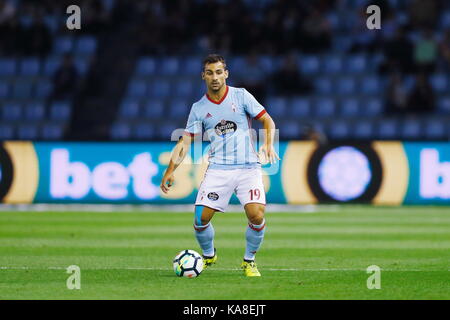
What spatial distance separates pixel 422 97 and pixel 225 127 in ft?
48.2

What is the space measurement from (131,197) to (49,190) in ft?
5.64

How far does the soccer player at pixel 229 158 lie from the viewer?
10.1 metres

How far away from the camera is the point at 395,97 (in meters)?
24.3

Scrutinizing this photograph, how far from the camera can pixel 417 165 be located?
21297 millimetres

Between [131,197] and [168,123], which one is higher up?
[168,123]

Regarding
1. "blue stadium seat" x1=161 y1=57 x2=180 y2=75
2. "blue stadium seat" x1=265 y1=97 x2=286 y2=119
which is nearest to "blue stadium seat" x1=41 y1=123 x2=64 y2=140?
"blue stadium seat" x1=161 y1=57 x2=180 y2=75

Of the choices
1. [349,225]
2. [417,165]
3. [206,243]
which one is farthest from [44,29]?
[206,243]

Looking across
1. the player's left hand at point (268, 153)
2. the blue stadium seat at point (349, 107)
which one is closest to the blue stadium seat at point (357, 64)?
the blue stadium seat at point (349, 107)

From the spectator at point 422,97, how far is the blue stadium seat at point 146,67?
6.88 meters

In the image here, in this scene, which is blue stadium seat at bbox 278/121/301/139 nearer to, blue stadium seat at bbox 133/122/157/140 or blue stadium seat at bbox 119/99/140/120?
blue stadium seat at bbox 133/122/157/140

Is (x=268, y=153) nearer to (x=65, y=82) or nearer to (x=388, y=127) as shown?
(x=388, y=127)

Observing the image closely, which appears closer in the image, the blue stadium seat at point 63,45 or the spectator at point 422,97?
the spectator at point 422,97

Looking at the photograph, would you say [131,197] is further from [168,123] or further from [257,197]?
[257,197]

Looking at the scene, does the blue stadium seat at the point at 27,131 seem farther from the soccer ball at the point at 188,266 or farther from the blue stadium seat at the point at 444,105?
the soccer ball at the point at 188,266
